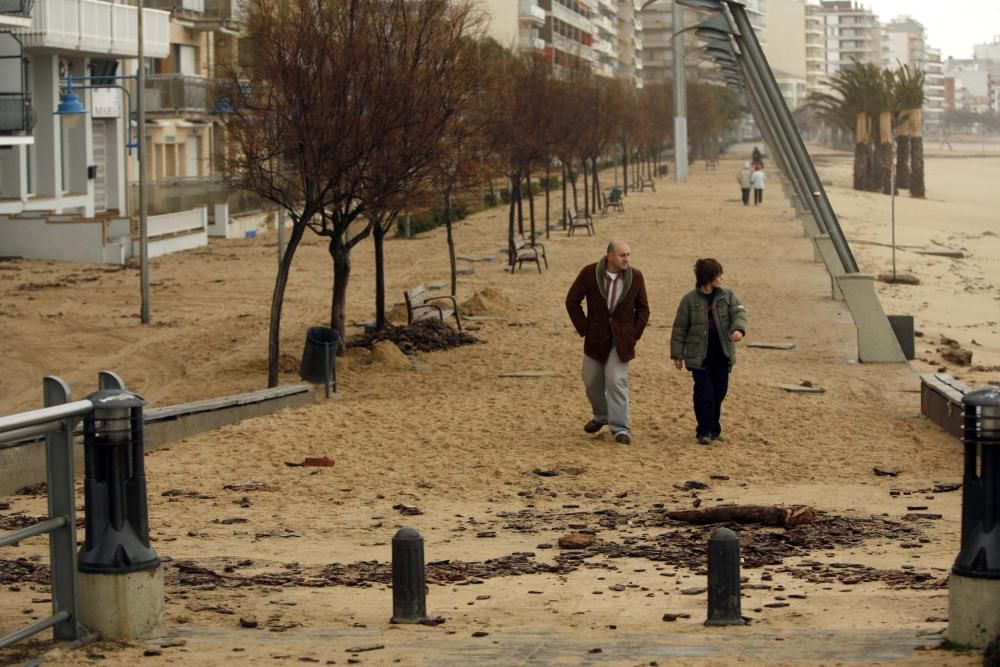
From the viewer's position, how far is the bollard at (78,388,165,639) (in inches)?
262

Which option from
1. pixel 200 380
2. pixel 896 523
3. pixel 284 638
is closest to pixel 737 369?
pixel 200 380

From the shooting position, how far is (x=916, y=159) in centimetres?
7381

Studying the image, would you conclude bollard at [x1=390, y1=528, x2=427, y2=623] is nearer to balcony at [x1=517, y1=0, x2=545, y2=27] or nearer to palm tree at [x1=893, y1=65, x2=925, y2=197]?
palm tree at [x1=893, y1=65, x2=925, y2=197]

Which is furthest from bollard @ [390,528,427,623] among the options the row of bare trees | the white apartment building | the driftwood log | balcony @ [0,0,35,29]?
balcony @ [0,0,35,29]

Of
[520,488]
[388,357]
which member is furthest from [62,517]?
[388,357]

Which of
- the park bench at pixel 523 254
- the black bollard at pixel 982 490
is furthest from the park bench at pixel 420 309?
the black bollard at pixel 982 490

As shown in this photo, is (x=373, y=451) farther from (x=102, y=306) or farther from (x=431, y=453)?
(x=102, y=306)

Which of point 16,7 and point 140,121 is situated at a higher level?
point 16,7

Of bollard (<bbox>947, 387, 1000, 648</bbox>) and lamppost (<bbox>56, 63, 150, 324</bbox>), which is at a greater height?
lamppost (<bbox>56, 63, 150, 324</bbox>)

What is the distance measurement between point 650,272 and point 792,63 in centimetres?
14892

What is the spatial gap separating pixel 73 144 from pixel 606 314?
3113cm

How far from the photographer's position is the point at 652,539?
9531 millimetres

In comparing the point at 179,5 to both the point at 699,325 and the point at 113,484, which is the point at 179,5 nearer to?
the point at 699,325

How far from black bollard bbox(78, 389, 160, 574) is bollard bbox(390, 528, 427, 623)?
104cm
